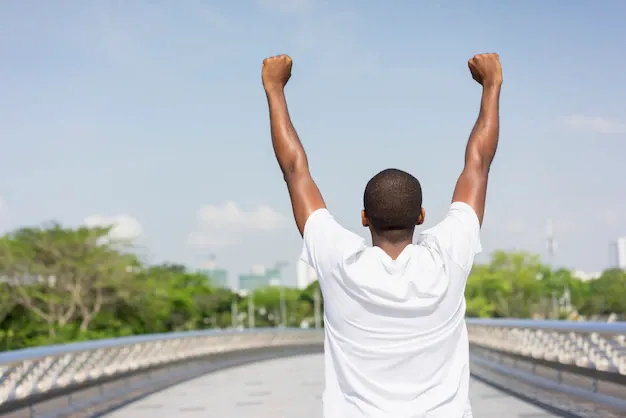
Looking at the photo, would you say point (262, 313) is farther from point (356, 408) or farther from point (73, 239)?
point (356, 408)

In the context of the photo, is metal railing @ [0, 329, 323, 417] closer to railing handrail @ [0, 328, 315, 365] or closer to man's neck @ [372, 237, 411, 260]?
railing handrail @ [0, 328, 315, 365]

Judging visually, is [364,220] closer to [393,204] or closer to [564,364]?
[393,204]

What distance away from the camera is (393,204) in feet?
9.05

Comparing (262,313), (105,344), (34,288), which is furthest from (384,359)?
(262,313)

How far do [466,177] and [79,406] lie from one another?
971 cm

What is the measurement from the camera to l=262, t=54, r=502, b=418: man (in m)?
2.57

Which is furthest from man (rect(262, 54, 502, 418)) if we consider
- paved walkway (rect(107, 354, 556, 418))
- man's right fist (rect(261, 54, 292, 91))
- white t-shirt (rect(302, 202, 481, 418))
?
paved walkway (rect(107, 354, 556, 418))

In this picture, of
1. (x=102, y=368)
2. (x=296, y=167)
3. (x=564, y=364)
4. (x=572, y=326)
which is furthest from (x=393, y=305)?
(x=102, y=368)

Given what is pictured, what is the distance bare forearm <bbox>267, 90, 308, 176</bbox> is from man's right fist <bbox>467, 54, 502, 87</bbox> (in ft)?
2.06

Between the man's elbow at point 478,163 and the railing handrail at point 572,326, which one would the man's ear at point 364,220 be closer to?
the man's elbow at point 478,163

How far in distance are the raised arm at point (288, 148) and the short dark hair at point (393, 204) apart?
0.48 feet

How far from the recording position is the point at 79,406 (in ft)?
38.6

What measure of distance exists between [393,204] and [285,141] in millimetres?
365

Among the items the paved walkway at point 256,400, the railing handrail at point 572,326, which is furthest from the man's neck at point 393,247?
the paved walkway at point 256,400
